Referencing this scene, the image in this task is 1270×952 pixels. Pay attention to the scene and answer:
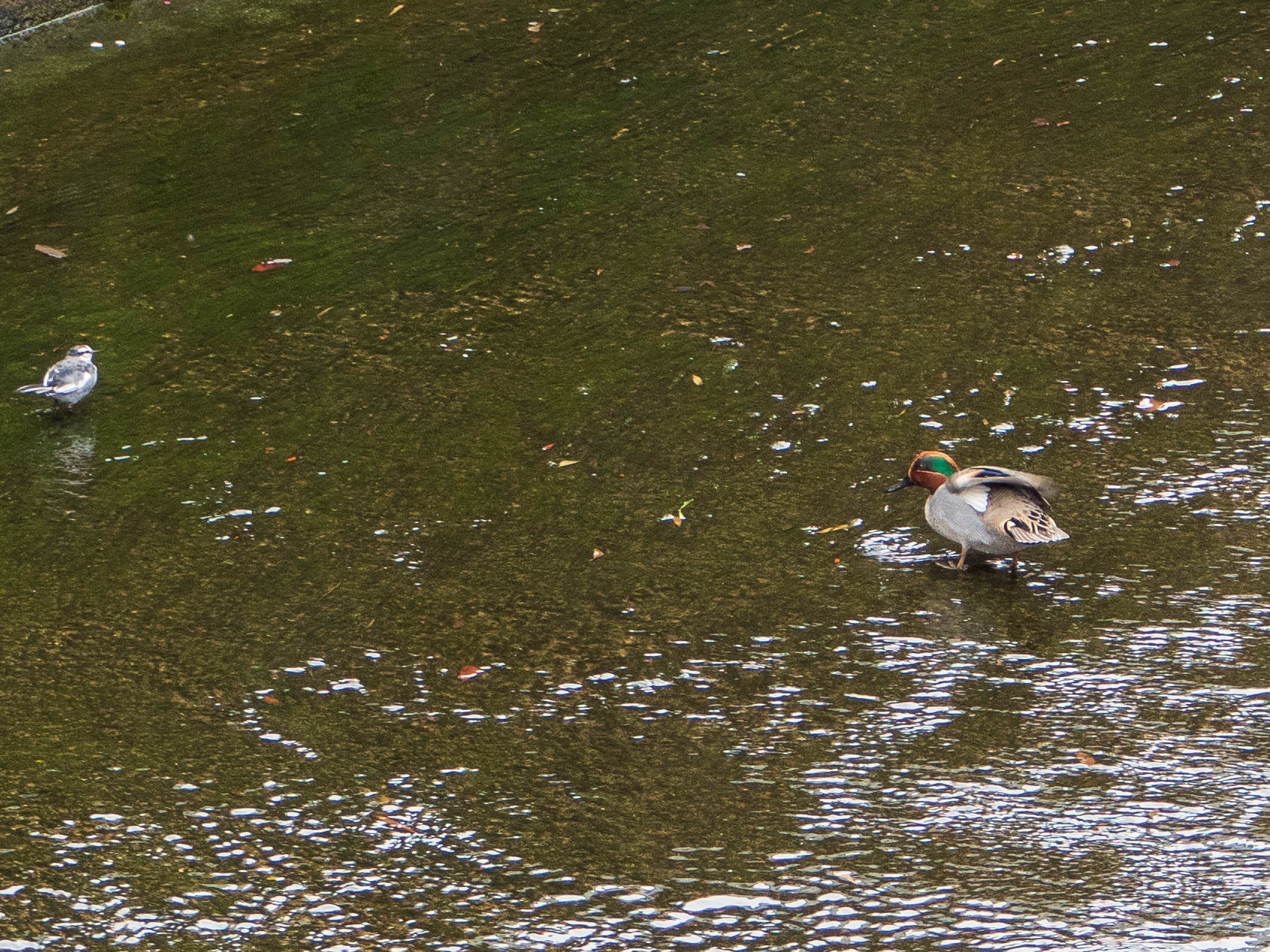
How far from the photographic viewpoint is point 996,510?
174 inches

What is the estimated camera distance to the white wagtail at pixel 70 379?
5609mm

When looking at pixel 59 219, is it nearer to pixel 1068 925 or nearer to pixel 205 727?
pixel 205 727

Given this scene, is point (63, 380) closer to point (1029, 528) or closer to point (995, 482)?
point (995, 482)

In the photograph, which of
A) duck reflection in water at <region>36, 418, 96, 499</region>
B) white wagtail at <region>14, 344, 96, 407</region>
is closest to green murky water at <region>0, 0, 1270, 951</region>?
duck reflection in water at <region>36, 418, 96, 499</region>

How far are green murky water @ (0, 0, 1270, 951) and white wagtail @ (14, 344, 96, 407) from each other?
13cm

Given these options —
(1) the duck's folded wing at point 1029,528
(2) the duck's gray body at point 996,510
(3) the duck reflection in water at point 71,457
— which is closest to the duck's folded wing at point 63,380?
(3) the duck reflection in water at point 71,457

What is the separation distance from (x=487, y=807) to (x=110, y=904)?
0.93 meters

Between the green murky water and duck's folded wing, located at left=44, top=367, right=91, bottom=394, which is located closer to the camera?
the green murky water

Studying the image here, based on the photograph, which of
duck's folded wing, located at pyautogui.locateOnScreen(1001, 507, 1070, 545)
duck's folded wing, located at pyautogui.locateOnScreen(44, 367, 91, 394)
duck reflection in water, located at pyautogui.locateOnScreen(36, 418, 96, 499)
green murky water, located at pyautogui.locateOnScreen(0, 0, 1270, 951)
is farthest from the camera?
duck's folded wing, located at pyautogui.locateOnScreen(44, 367, 91, 394)

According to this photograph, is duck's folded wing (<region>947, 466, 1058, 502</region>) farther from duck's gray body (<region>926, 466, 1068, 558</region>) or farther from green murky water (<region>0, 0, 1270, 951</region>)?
green murky water (<region>0, 0, 1270, 951</region>)

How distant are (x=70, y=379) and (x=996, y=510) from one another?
3522mm

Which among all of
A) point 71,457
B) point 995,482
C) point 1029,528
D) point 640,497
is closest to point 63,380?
point 71,457

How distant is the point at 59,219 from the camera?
729 cm

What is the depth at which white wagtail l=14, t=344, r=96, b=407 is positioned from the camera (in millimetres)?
5609
